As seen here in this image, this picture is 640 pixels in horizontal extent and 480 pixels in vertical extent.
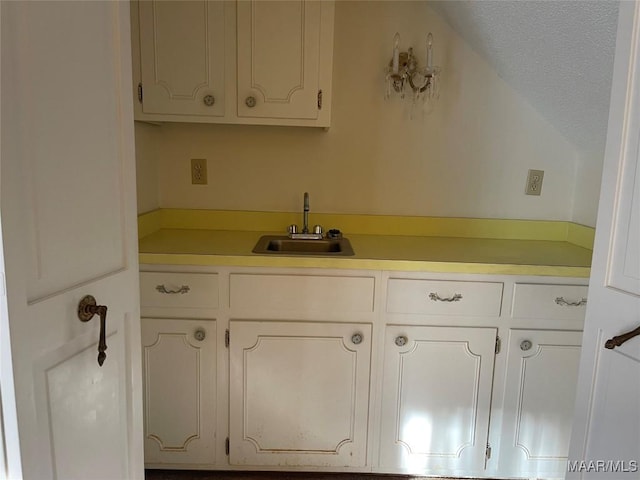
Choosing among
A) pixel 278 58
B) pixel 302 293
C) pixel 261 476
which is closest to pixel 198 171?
pixel 278 58

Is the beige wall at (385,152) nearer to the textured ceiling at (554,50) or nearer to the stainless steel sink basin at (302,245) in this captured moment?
the textured ceiling at (554,50)

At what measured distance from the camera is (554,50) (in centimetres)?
155

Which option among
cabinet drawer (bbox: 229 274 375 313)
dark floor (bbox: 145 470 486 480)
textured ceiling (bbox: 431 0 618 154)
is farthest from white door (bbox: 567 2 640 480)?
dark floor (bbox: 145 470 486 480)

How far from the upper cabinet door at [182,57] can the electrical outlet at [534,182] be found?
144cm

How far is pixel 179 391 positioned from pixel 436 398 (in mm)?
971

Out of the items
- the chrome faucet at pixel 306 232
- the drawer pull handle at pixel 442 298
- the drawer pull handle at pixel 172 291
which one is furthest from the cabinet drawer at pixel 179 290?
the drawer pull handle at pixel 442 298

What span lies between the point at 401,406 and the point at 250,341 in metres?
0.62

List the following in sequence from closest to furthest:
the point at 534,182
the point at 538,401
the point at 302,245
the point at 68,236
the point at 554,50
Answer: the point at 68,236
the point at 554,50
the point at 538,401
the point at 302,245
the point at 534,182

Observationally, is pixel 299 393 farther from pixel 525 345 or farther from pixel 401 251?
pixel 525 345

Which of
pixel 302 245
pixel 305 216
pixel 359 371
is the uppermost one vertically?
pixel 305 216

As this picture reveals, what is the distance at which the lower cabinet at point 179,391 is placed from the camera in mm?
1591

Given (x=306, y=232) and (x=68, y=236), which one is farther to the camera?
(x=306, y=232)

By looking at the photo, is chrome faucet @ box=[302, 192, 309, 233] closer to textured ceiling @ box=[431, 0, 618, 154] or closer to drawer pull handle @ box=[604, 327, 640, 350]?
textured ceiling @ box=[431, 0, 618, 154]

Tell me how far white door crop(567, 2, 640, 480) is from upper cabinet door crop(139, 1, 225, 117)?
→ 4.35 ft
